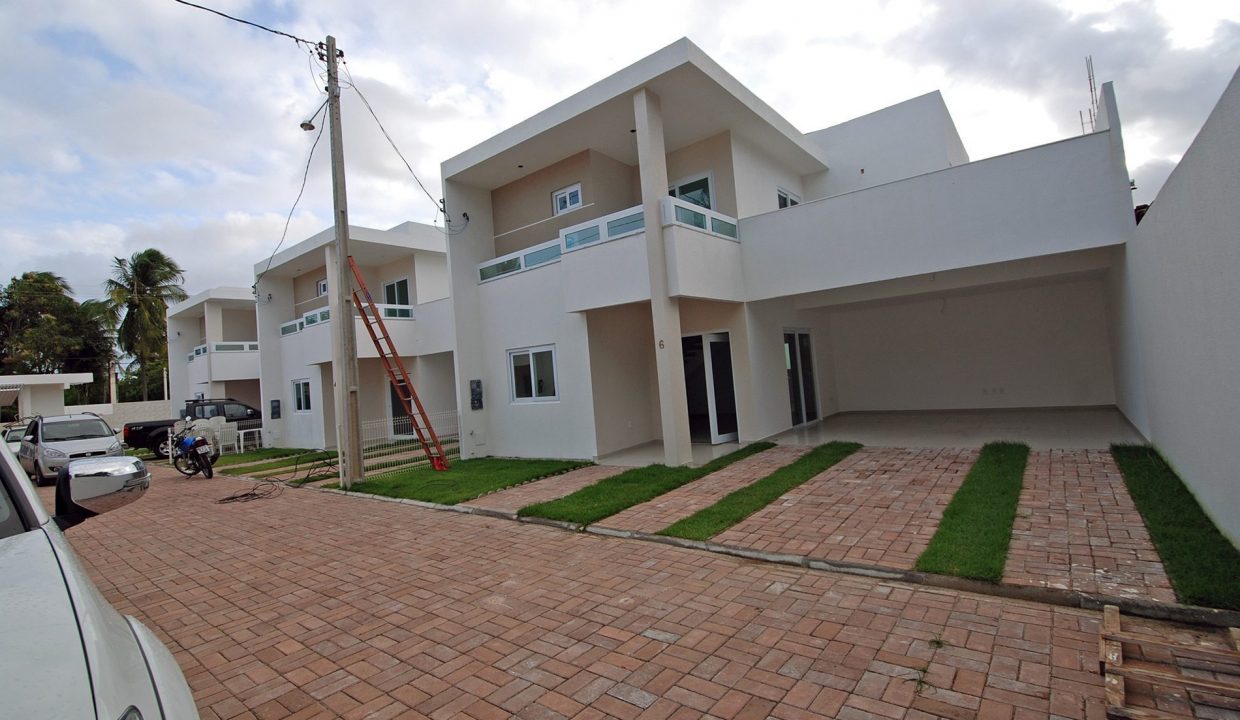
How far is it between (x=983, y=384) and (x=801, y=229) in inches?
264

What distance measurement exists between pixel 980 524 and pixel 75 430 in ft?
59.0

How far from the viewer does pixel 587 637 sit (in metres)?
3.81

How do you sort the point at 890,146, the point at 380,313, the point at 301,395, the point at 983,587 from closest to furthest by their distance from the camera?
1. the point at 983,587
2. the point at 890,146
3. the point at 380,313
4. the point at 301,395

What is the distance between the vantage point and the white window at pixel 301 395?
17.4 meters

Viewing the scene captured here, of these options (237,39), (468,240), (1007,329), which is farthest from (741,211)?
(237,39)

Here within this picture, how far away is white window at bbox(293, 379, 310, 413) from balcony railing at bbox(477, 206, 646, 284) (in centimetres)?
852


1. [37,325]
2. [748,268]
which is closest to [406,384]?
[748,268]

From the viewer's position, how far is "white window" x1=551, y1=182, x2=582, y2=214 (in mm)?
11797

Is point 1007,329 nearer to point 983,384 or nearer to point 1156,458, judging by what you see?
point 983,384

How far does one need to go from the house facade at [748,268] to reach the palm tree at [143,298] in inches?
1130

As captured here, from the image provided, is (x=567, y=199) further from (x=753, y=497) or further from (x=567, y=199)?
(x=753, y=497)

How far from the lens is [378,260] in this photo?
17.5 metres

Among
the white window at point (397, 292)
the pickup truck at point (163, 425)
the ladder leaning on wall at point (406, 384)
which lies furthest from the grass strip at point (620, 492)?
the pickup truck at point (163, 425)

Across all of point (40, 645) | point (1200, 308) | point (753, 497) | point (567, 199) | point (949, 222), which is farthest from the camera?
point (567, 199)
